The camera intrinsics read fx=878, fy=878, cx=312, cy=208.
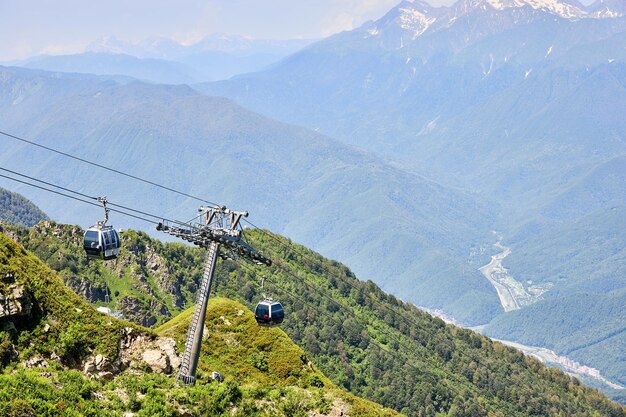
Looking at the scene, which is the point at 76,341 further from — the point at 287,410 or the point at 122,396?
the point at 287,410

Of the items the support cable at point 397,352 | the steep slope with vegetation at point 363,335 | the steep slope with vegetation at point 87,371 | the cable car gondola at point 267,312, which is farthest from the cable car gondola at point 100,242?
the support cable at point 397,352

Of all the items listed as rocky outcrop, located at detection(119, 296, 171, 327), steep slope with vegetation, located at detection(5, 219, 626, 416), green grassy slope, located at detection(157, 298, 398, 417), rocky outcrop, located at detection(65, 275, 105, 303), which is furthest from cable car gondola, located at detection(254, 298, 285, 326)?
rocky outcrop, located at detection(65, 275, 105, 303)

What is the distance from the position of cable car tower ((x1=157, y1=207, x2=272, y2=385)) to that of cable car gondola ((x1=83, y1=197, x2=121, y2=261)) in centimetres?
285

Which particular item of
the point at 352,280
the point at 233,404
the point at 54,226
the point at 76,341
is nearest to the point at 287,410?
the point at 233,404

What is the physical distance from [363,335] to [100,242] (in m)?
113

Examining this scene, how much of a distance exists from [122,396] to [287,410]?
428 inches

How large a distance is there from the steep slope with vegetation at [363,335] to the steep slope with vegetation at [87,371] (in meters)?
64.5

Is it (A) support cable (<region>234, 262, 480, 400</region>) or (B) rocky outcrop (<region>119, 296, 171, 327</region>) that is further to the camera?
(A) support cable (<region>234, 262, 480, 400</region>)

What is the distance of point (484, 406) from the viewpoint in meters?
154

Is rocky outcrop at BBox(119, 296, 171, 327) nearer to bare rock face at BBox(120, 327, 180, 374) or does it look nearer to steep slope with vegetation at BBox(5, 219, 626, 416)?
steep slope with vegetation at BBox(5, 219, 626, 416)

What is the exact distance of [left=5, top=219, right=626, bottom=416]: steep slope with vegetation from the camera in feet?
437

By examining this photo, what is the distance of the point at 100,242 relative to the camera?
45.1 meters

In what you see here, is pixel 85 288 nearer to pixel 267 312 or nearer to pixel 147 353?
pixel 147 353

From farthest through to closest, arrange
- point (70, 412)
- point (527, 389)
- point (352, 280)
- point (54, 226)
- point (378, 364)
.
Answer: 1. point (352, 280)
2. point (527, 389)
3. point (378, 364)
4. point (54, 226)
5. point (70, 412)
